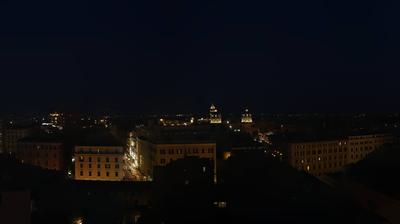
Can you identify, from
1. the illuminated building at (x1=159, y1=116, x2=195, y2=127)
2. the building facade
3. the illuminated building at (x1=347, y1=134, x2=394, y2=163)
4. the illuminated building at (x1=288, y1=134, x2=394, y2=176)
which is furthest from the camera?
the illuminated building at (x1=159, y1=116, x2=195, y2=127)

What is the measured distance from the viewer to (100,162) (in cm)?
2317

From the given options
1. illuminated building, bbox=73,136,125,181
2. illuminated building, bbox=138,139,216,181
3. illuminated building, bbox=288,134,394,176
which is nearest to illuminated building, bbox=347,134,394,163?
illuminated building, bbox=288,134,394,176

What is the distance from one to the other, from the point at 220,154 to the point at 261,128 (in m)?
28.3

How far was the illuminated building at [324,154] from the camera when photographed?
96.6 ft

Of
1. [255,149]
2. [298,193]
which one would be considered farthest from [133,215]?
[255,149]

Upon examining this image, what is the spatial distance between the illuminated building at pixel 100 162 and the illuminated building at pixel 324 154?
1035 cm

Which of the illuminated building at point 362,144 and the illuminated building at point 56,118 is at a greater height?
the illuminated building at point 56,118

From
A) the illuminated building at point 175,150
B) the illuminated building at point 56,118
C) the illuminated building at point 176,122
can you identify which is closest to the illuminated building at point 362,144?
the illuminated building at point 175,150

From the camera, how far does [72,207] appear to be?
45.9ft

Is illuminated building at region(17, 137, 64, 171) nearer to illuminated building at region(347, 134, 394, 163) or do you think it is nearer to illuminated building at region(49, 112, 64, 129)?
illuminated building at region(347, 134, 394, 163)

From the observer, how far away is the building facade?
23.0 meters

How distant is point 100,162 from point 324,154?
A: 13551mm

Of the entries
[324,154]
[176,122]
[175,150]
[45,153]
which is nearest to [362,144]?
[324,154]

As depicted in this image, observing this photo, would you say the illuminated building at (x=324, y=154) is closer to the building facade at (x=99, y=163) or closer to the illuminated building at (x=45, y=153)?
the building facade at (x=99, y=163)
